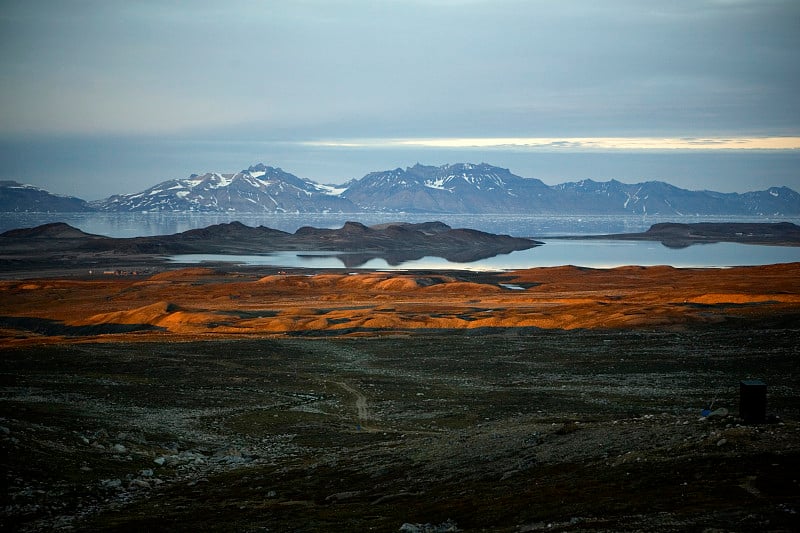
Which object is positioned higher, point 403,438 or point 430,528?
point 430,528

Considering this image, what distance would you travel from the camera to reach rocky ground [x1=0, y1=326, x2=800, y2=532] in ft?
61.3

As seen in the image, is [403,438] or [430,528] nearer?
Result: [430,528]

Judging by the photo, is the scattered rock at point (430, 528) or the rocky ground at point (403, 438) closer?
the scattered rock at point (430, 528)

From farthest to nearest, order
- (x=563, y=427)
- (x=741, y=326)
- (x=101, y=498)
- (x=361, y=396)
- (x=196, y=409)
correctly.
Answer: (x=741, y=326) < (x=361, y=396) < (x=196, y=409) < (x=563, y=427) < (x=101, y=498)

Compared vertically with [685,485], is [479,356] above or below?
below

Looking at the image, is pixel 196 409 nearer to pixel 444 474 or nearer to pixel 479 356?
pixel 444 474

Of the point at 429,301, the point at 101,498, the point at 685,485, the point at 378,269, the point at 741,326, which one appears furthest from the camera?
the point at 378,269

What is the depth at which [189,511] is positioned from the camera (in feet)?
71.9

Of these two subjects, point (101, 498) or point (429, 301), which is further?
point (429, 301)

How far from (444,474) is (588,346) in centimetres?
3823

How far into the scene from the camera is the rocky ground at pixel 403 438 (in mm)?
18672

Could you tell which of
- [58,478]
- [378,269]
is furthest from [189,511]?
[378,269]

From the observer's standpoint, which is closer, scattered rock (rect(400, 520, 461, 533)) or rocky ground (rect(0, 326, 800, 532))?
scattered rock (rect(400, 520, 461, 533))

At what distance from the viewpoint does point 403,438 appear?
33.1m
